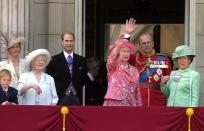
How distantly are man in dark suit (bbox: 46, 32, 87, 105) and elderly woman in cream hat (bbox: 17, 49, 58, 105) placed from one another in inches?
18.5

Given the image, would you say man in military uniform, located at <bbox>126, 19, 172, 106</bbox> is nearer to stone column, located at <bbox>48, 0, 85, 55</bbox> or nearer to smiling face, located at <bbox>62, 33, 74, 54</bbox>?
smiling face, located at <bbox>62, 33, 74, 54</bbox>

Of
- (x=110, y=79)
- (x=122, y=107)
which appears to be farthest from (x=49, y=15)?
(x=122, y=107)

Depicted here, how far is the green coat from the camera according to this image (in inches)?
350

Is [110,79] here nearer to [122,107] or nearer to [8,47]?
[122,107]

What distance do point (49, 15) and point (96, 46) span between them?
368 cm

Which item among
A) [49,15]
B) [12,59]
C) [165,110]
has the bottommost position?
[165,110]

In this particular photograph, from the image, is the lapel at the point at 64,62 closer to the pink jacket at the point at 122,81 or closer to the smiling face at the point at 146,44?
the pink jacket at the point at 122,81

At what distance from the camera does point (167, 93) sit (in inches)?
366

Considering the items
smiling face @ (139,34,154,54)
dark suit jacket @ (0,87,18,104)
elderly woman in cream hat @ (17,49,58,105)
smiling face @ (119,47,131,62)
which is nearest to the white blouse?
elderly woman in cream hat @ (17,49,58,105)

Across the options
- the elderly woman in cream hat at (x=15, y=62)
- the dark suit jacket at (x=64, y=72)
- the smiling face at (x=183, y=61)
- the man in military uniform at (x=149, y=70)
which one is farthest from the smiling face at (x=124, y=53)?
the elderly woman in cream hat at (x=15, y=62)

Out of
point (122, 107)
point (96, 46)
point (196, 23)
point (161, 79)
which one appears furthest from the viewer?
point (96, 46)

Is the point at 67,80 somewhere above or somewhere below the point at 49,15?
below

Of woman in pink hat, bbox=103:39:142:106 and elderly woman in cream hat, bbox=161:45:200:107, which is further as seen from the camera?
elderly woman in cream hat, bbox=161:45:200:107

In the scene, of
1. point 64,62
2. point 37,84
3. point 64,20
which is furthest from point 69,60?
point 64,20
